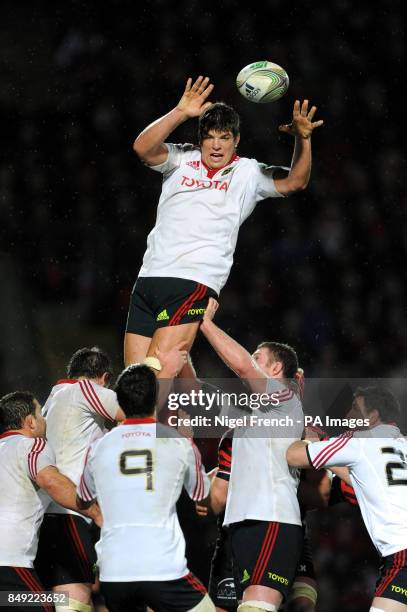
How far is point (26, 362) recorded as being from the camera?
425 inches

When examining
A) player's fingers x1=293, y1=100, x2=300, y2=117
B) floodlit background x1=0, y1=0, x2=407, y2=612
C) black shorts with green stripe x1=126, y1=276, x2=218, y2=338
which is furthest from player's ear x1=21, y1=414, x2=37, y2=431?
floodlit background x1=0, y1=0, x2=407, y2=612

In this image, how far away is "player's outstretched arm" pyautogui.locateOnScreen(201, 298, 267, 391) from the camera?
19.0 ft

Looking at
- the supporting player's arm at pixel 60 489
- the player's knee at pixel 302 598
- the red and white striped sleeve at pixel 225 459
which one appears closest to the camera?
the supporting player's arm at pixel 60 489

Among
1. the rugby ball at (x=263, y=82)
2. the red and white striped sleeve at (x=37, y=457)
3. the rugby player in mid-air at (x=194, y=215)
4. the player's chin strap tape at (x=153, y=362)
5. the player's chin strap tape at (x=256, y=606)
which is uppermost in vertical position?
the rugby ball at (x=263, y=82)

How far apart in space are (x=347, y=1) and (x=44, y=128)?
4256 millimetres

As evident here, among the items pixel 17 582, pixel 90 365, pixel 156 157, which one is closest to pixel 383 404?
pixel 90 365

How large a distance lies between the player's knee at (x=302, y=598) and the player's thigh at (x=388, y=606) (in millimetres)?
1001

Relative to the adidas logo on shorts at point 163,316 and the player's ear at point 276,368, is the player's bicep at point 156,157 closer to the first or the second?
the adidas logo on shorts at point 163,316

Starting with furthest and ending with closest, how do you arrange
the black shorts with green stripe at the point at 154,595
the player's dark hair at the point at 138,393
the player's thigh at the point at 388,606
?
the player's thigh at the point at 388,606 < the player's dark hair at the point at 138,393 < the black shorts with green stripe at the point at 154,595

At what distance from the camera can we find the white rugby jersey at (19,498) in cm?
543

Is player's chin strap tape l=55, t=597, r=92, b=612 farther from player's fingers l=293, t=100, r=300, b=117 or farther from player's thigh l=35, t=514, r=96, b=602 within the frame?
player's fingers l=293, t=100, r=300, b=117

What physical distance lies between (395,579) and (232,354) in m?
1.59

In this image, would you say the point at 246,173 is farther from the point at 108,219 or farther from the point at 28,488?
the point at 108,219

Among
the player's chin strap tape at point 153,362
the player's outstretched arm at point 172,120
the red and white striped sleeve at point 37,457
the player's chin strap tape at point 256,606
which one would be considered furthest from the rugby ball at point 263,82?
the player's chin strap tape at point 256,606
